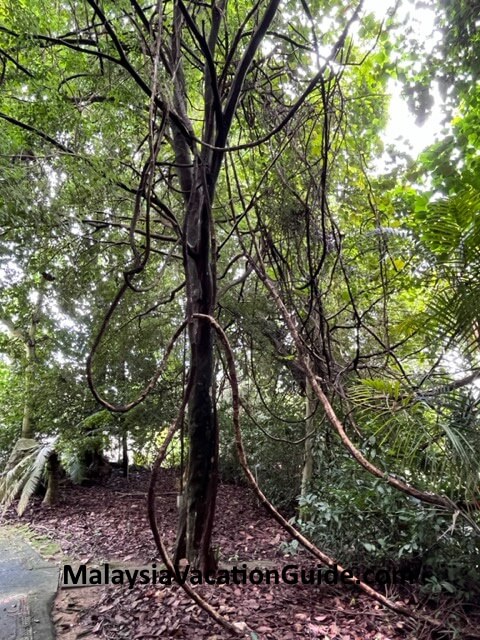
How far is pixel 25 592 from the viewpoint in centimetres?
264

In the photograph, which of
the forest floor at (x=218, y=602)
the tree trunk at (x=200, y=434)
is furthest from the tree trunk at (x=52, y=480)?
the tree trunk at (x=200, y=434)

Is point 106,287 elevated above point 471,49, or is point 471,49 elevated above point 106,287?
point 471,49

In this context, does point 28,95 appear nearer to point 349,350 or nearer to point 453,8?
point 453,8

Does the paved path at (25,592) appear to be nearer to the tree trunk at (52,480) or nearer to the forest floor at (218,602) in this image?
the forest floor at (218,602)

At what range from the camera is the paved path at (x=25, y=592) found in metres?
2.19

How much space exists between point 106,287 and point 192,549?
7.97 feet

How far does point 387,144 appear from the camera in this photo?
3.93 meters

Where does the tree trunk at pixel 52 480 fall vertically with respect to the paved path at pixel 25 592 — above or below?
above

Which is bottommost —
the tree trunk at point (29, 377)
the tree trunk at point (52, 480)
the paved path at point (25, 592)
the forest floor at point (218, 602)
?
the paved path at point (25, 592)

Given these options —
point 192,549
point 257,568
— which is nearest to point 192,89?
point 192,549

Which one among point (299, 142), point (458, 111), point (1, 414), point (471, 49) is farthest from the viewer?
point (1, 414)

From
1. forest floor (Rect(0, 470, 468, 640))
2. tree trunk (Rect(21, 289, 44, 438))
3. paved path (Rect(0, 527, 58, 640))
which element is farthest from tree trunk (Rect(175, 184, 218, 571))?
tree trunk (Rect(21, 289, 44, 438))

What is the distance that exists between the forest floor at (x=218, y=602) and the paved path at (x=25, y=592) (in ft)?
0.27

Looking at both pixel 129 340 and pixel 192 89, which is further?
pixel 129 340
